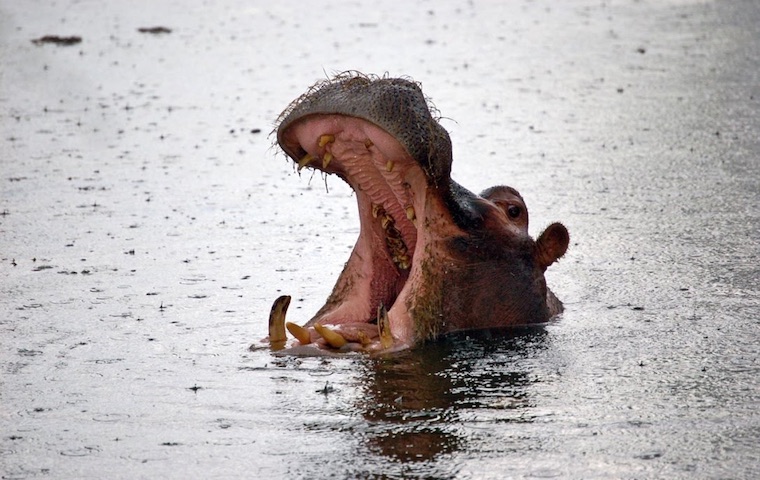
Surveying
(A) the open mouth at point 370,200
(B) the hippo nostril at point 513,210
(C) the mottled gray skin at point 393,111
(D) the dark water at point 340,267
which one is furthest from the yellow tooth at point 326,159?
(B) the hippo nostril at point 513,210

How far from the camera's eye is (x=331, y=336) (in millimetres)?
5352

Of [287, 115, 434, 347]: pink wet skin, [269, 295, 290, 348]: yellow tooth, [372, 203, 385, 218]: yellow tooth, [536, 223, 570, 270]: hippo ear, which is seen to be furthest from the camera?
[536, 223, 570, 270]: hippo ear

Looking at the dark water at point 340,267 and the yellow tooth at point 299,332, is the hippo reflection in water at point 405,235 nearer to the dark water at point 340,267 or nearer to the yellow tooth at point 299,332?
the yellow tooth at point 299,332

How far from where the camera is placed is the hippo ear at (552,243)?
222 inches

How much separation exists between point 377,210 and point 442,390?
0.89m

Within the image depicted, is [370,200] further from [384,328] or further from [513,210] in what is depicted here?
[513,210]

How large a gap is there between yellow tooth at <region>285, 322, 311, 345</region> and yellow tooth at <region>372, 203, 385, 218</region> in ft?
1.84

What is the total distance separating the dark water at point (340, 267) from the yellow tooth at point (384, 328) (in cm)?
9

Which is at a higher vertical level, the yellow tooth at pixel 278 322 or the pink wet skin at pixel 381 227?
the pink wet skin at pixel 381 227

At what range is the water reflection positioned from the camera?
447 cm

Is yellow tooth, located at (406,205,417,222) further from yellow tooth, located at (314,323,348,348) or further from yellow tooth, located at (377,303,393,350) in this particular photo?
yellow tooth, located at (314,323,348,348)

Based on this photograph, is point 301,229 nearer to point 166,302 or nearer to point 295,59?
point 166,302

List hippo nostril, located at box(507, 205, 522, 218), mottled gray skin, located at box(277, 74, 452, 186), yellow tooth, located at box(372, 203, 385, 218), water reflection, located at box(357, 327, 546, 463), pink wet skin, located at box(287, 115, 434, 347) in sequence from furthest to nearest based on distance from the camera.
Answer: hippo nostril, located at box(507, 205, 522, 218)
yellow tooth, located at box(372, 203, 385, 218)
pink wet skin, located at box(287, 115, 434, 347)
mottled gray skin, located at box(277, 74, 452, 186)
water reflection, located at box(357, 327, 546, 463)

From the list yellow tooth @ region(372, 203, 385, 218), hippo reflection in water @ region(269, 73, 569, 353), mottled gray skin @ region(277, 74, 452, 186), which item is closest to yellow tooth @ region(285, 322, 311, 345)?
hippo reflection in water @ region(269, 73, 569, 353)
